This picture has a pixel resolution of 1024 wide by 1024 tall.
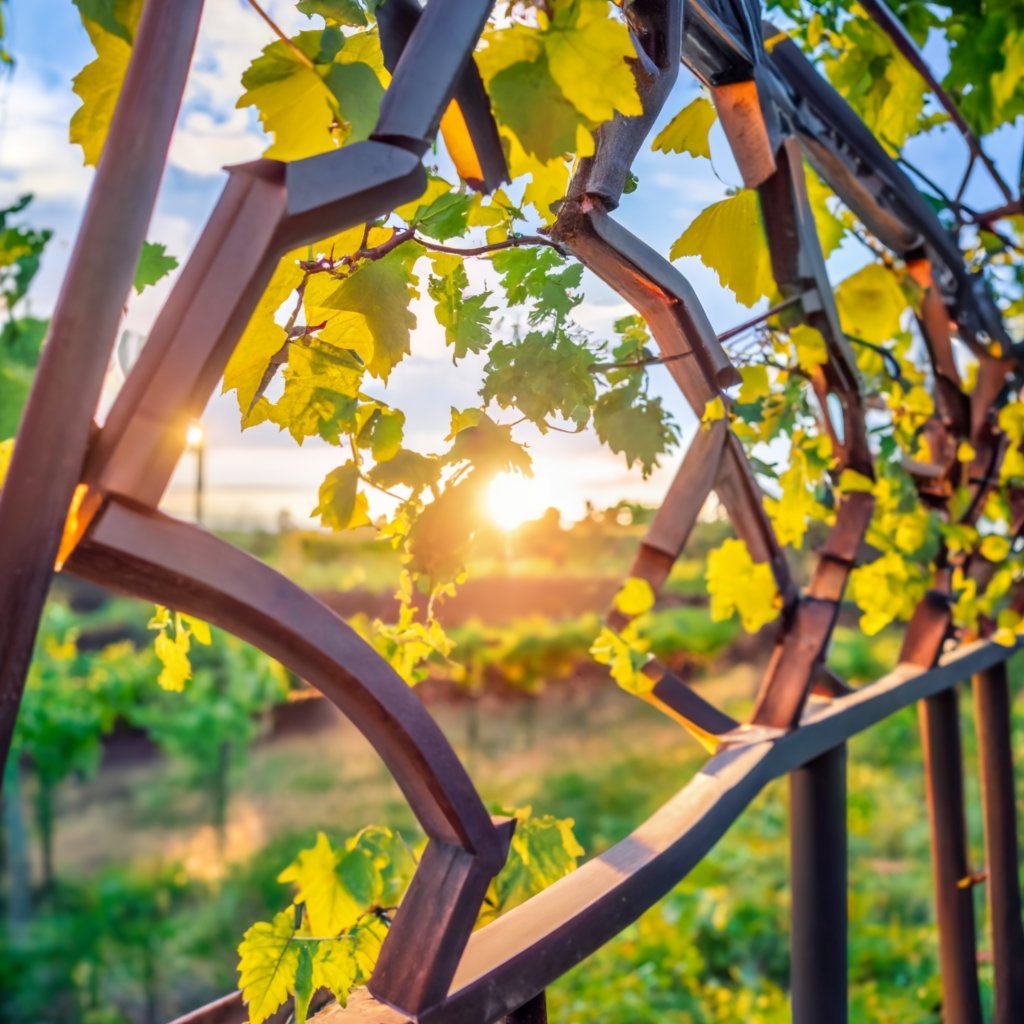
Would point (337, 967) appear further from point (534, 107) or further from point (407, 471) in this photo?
point (534, 107)

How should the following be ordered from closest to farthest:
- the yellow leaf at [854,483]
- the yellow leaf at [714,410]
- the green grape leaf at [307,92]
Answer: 1. the green grape leaf at [307,92]
2. the yellow leaf at [714,410]
3. the yellow leaf at [854,483]

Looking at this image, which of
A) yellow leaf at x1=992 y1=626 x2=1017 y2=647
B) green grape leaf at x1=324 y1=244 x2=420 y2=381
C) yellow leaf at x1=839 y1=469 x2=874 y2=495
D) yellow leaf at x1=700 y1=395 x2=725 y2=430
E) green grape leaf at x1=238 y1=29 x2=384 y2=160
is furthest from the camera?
yellow leaf at x1=992 y1=626 x2=1017 y2=647

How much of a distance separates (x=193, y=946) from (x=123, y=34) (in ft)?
13.9

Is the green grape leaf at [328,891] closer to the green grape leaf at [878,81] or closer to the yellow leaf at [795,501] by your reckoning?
the yellow leaf at [795,501]

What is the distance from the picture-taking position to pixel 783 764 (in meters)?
1.09

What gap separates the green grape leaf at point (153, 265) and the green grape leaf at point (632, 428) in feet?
1.16

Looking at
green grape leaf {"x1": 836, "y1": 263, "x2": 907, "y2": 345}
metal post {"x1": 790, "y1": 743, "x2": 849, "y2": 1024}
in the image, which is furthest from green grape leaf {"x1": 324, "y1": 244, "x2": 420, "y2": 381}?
green grape leaf {"x1": 836, "y1": 263, "x2": 907, "y2": 345}

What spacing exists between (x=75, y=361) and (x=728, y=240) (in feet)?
1.74

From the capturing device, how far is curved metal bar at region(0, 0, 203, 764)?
411 millimetres

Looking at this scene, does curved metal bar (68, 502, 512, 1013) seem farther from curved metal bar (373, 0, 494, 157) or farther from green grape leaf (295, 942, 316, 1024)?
curved metal bar (373, 0, 494, 157)

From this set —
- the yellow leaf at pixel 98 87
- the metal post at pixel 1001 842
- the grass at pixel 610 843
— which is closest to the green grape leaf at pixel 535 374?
the yellow leaf at pixel 98 87

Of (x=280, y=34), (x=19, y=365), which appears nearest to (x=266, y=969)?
(x=280, y=34)

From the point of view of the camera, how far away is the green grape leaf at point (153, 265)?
652 mm

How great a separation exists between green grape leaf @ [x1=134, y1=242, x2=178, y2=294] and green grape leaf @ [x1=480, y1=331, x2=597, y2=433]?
0.24 metres
